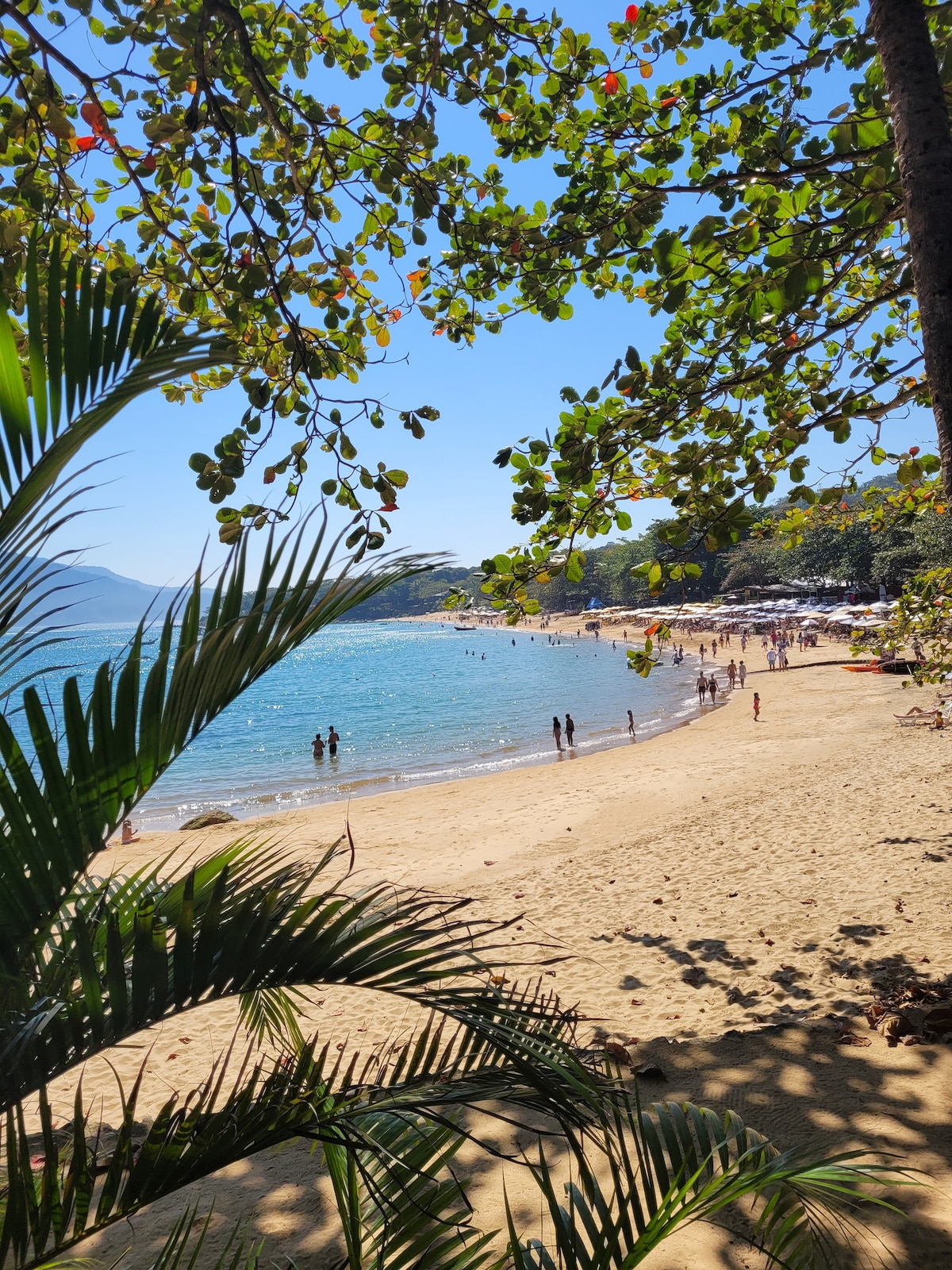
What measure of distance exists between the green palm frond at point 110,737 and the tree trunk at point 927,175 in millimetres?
2032

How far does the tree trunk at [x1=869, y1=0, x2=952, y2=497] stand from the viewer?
230 cm

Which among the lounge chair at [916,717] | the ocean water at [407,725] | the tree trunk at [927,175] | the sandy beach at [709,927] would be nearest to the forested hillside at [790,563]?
the tree trunk at [927,175]

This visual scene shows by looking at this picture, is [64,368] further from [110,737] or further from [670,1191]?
[670,1191]

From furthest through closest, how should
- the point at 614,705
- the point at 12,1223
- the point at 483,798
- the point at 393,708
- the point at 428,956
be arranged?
the point at 393,708
the point at 614,705
the point at 483,798
the point at 428,956
the point at 12,1223

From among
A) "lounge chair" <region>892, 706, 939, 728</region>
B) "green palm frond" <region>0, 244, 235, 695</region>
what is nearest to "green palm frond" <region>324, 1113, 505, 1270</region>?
"green palm frond" <region>0, 244, 235, 695</region>

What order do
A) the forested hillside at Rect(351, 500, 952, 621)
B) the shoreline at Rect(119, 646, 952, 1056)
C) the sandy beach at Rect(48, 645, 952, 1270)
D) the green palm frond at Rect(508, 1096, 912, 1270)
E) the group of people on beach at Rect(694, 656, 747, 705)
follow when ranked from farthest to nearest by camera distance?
the forested hillside at Rect(351, 500, 952, 621) → the group of people on beach at Rect(694, 656, 747, 705) → the shoreline at Rect(119, 646, 952, 1056) → the sandy beach at Rect(48, 645, 952, 1270) → the green palm frond at Rect(508, 1096, 912, 1270)

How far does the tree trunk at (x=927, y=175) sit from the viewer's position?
230 cm

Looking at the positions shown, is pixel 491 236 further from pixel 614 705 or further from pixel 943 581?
pixel 614 705

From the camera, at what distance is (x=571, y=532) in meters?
4.04

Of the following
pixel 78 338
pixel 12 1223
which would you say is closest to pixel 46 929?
pixel 12 1223

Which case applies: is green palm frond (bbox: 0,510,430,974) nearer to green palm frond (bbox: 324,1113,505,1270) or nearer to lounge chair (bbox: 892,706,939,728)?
green palm frond (bbox: 324,1113,505,1270)

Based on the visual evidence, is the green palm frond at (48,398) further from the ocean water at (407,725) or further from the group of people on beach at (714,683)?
the group of people on beach at (714,683)

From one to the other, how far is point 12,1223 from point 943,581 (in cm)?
803

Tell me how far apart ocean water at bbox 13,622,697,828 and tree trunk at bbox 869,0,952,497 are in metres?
2.77
